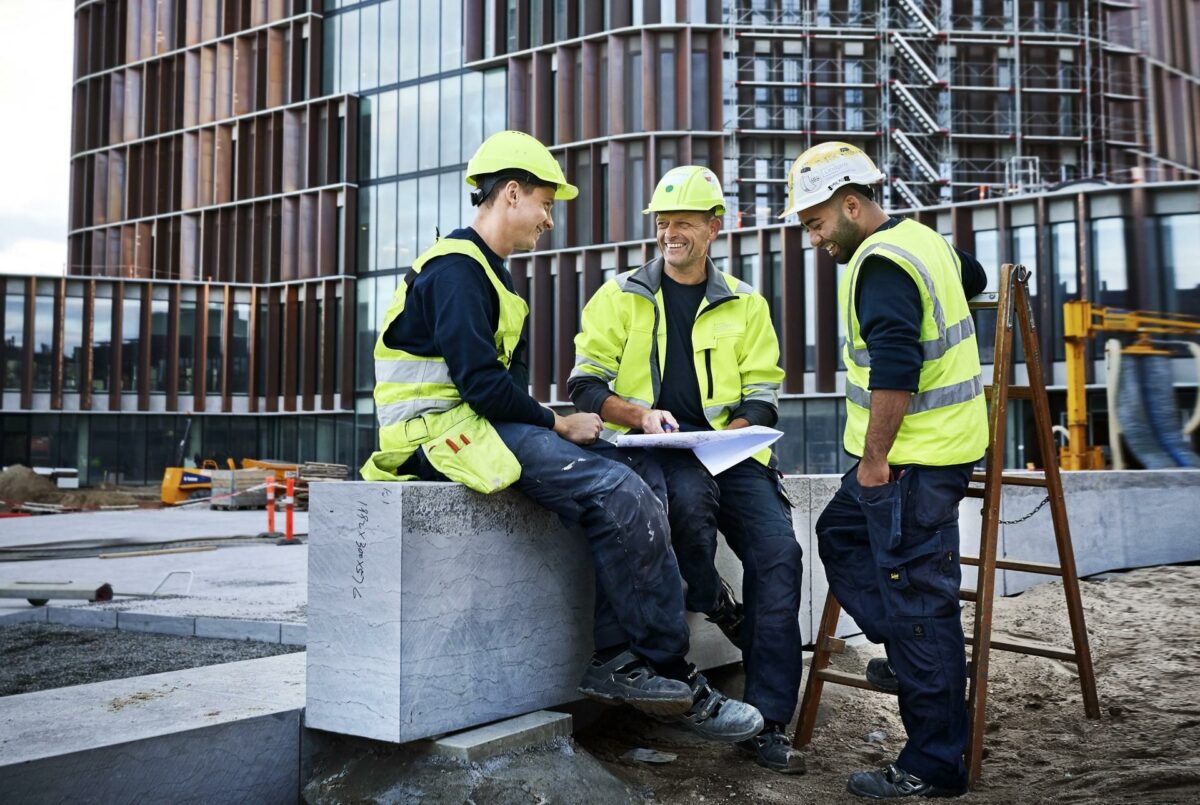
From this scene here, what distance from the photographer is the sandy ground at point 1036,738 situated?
371cm

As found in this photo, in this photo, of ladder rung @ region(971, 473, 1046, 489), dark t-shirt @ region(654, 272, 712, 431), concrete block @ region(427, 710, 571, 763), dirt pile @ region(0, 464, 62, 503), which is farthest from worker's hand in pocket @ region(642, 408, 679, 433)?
dirt pile @ region(0, 464, 62, 503)

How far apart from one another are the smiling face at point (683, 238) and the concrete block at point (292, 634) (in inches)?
162

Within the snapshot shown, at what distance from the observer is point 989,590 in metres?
4.07

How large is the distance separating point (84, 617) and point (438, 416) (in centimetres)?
543

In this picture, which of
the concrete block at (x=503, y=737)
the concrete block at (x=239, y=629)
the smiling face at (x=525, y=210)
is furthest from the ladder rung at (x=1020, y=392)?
the concrete block at (x=239, y=629)

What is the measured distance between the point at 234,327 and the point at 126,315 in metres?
3.75

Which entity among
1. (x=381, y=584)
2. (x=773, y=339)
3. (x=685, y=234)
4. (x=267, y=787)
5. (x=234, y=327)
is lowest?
(x=267, y=787)

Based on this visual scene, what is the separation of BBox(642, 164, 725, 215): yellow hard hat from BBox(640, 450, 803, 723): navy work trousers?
3.32 feet

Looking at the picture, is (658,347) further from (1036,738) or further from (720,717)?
(1036,738)

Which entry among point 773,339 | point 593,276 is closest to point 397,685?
point 773,339

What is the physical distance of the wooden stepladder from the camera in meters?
4.01

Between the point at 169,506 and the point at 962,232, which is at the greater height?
the point at 962,232

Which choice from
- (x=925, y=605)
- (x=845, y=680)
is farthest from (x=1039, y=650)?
(x=925, y=605)

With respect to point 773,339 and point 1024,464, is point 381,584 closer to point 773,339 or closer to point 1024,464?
point 773,339
